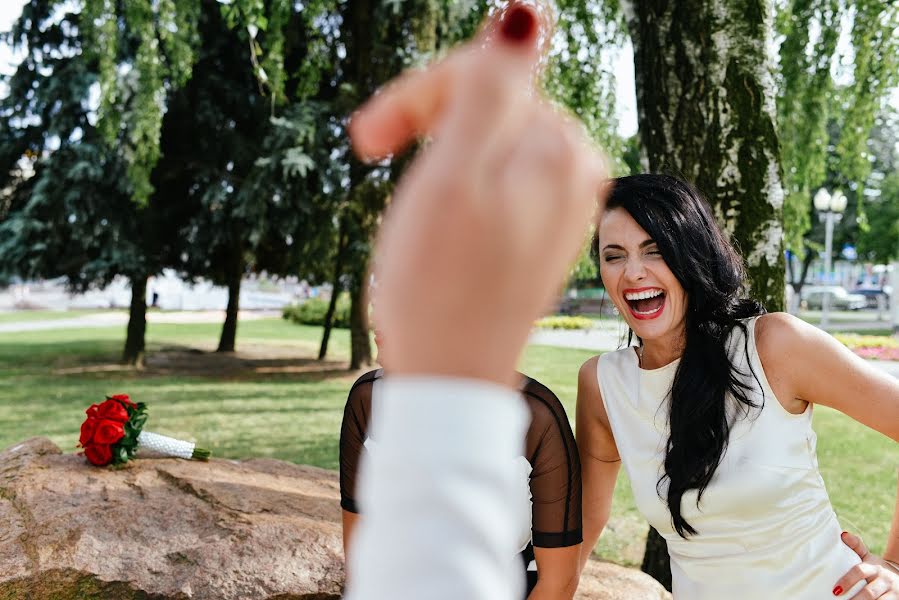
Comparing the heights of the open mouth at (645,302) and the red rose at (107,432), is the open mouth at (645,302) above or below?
above

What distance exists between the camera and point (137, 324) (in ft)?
44.1

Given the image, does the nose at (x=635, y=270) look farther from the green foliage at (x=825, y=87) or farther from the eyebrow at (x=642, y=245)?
the green foliage at (x=825, y=87)

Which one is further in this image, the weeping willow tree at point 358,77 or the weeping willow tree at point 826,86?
the weeping willow tree at point 358,77

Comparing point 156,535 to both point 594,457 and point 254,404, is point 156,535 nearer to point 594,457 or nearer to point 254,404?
point 594,457

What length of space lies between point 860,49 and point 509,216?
5931mm

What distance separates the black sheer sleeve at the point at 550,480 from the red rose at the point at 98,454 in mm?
2367

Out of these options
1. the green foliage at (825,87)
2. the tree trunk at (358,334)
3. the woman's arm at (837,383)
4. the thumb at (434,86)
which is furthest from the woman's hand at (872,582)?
the tree trunk at (358,334)

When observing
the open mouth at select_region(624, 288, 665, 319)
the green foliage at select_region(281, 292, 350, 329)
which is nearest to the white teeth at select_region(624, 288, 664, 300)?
the open mouth at select_region(624, 288, 665, 319)

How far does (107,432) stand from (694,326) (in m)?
2.69

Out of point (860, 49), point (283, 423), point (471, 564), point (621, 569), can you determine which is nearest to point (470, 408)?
point (471, 564)

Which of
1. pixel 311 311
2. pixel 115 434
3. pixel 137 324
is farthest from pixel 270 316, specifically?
pixel 115 434

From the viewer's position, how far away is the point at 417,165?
624 millimetres

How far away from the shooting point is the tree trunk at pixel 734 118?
316cm

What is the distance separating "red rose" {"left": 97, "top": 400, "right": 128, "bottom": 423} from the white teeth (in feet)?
8.47
